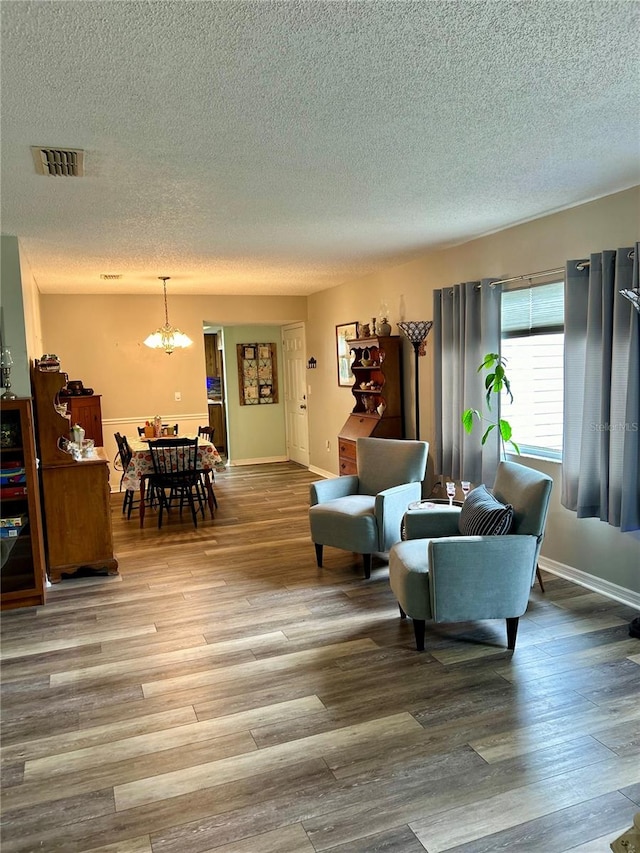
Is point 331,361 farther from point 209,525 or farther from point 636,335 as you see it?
point 636,335

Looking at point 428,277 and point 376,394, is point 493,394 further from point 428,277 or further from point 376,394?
point 376,394

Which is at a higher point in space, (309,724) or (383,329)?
(383,329)

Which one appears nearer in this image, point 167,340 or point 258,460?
point 167,340

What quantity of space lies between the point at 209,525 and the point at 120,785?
12.8 ft

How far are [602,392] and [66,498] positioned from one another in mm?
3861

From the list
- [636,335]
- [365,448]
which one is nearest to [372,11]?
[636,335]

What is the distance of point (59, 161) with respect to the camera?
9.34 feet

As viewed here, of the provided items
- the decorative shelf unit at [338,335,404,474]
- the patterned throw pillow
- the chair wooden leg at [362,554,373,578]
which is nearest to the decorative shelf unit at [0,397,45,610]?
the chair wooden leg at [362,554,373,578]

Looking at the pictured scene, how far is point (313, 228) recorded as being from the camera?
450cm

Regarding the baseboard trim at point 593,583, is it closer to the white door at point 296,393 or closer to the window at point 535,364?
the window at point 535,364

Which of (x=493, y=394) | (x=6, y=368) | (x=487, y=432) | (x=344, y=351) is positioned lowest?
(x=487, y=432)

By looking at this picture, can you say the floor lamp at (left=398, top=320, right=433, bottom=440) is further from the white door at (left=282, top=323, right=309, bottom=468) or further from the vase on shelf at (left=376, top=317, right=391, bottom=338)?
the white door at (left=282, top=323, right=309, bottom=468)

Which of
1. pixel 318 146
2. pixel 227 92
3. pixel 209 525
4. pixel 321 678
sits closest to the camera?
pixel 227 92

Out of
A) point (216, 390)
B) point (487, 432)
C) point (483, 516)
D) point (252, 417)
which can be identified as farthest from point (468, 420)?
point (216, 390)
